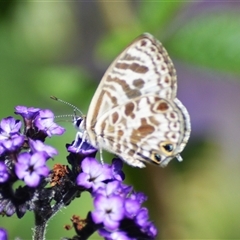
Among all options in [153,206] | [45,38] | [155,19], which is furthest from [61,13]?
[153,206]

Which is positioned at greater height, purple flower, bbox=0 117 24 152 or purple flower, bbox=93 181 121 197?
purple flower, bbox=0 117 24 152

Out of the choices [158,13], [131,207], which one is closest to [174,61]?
[158,13]

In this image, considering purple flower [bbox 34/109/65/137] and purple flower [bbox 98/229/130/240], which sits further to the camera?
purple flower [bbox 34/109/65/137]

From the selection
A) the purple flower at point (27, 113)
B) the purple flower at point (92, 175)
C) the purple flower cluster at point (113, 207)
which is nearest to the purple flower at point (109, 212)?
the purple flower cluster at point (113, 207)

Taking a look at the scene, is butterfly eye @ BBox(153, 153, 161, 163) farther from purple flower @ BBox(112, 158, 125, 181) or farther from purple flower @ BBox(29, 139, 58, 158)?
purple flower @ BBox(29, 139, 58, 158)

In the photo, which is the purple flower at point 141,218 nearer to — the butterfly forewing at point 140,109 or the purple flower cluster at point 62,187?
the purple flower cluster at point 62,187

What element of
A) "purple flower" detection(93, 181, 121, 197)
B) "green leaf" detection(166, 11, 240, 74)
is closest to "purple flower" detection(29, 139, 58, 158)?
"purple flower" detection(93, 181, 121, 197)

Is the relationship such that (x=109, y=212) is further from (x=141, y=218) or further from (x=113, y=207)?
(x=141, y=218)
